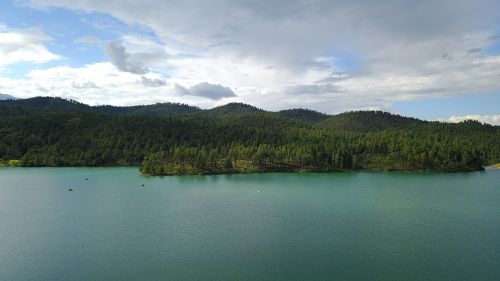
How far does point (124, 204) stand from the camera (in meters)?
80.7

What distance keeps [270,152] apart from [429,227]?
104 meters

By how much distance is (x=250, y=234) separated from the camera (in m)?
54.1

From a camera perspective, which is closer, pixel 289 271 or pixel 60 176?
pixel 289 271

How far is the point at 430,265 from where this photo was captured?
41562 millimetres

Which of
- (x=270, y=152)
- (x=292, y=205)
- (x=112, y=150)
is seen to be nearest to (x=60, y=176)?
(x=112, y=150)

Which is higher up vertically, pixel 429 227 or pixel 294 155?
pixel 294 155

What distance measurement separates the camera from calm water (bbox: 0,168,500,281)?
132 ft

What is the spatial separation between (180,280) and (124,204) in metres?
46.8

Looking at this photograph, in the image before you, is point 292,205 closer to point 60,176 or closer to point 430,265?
point 430,265

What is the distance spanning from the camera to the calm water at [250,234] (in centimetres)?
4038

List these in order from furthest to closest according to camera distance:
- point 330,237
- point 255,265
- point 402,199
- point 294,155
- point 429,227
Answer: point 294,155 < point 402,199 < point 429,227 < point 330,237 < point 255,265

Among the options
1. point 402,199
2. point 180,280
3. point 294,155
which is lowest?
point 180,280

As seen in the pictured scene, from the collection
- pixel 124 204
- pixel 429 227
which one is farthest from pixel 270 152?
pixel 429 227

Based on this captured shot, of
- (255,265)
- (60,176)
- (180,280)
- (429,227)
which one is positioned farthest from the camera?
(60,176)
